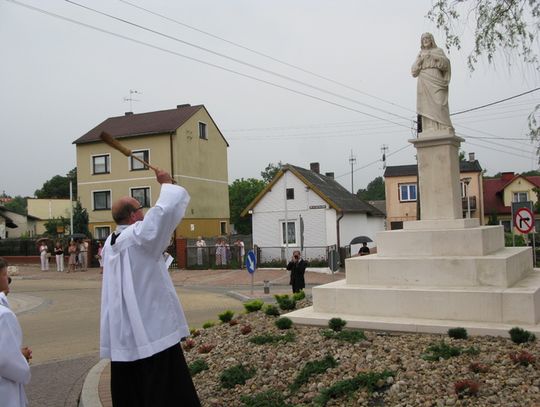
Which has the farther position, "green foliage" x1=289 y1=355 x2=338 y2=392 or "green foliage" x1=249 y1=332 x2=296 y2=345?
"green foliage" x1=249 y1=332 x2=296 y2=345

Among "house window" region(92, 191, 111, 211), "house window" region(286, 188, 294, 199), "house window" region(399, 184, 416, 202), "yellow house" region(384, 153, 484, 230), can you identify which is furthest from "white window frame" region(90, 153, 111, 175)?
"house window" region(399, 184, 416, 202)

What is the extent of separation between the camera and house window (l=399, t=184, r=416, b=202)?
169ft

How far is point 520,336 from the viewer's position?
6.10 m

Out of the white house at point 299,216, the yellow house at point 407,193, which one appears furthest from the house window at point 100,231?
the yellow house at point 407,193

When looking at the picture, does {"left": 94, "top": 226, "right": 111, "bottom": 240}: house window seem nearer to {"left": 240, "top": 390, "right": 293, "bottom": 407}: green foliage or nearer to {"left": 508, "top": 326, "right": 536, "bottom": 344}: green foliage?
{"left": 240, "top": 390, "right": 293, "bottom": 407}: green foliage

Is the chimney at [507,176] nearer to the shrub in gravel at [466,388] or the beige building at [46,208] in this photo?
the beige building at [46,208]

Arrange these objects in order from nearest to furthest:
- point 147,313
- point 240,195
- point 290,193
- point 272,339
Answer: point 147,313 < point 272,339 < point 290,193 < point 240,195

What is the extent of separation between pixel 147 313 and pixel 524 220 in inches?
677

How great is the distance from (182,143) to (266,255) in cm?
1155

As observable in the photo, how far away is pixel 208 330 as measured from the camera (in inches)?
340

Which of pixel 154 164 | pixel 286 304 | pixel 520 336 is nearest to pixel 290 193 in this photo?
pixel 154 164

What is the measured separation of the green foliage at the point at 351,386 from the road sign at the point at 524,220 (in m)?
14.7

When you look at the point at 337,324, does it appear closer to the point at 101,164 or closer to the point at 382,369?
the point at 382,369

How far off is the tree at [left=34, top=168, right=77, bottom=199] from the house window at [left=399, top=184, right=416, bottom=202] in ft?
199
